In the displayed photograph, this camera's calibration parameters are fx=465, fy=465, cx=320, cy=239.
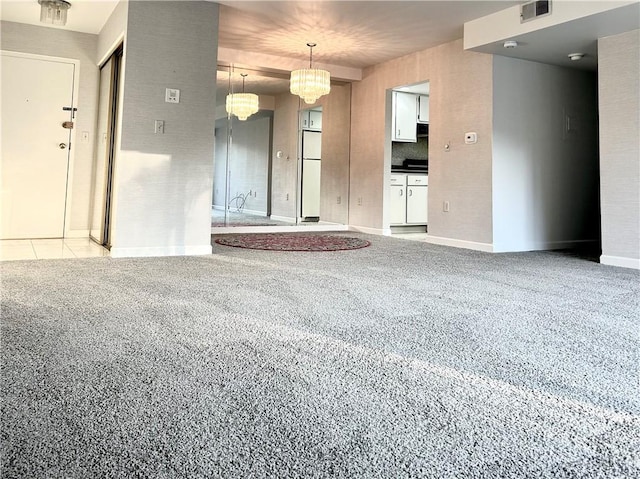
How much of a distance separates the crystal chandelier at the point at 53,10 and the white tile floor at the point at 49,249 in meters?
2.00

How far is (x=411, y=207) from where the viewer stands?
7043mm

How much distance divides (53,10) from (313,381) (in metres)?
4.32

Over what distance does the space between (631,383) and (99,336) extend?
5.70 ft

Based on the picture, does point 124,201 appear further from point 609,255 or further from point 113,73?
point 609,255

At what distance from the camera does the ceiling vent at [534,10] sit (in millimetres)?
3854

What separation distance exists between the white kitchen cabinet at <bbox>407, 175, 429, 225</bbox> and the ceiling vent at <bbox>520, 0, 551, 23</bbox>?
316cm

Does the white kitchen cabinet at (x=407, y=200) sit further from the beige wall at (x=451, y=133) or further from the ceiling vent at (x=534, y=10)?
the ceiling vent at (x=534, y=10)

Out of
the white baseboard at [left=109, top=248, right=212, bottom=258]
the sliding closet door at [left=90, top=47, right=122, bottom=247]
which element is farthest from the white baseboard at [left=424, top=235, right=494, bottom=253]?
the sliding closet door at [left=90, top=47, right=122, bottom=247]

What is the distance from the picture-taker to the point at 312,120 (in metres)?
7.19

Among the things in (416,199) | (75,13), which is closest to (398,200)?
(416,199)

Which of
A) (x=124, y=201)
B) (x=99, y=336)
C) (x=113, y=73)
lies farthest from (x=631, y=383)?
(x=113, y=73)

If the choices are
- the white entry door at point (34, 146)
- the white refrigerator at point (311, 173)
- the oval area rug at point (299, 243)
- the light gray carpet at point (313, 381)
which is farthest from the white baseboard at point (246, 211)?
the light gray carpet at point (313, 381)

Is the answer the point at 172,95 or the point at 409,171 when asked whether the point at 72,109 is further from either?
the point at 409,171

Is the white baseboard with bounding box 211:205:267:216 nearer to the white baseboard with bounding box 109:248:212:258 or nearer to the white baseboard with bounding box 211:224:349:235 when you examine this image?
the white baseboard with bounding box 211:224:349:235
